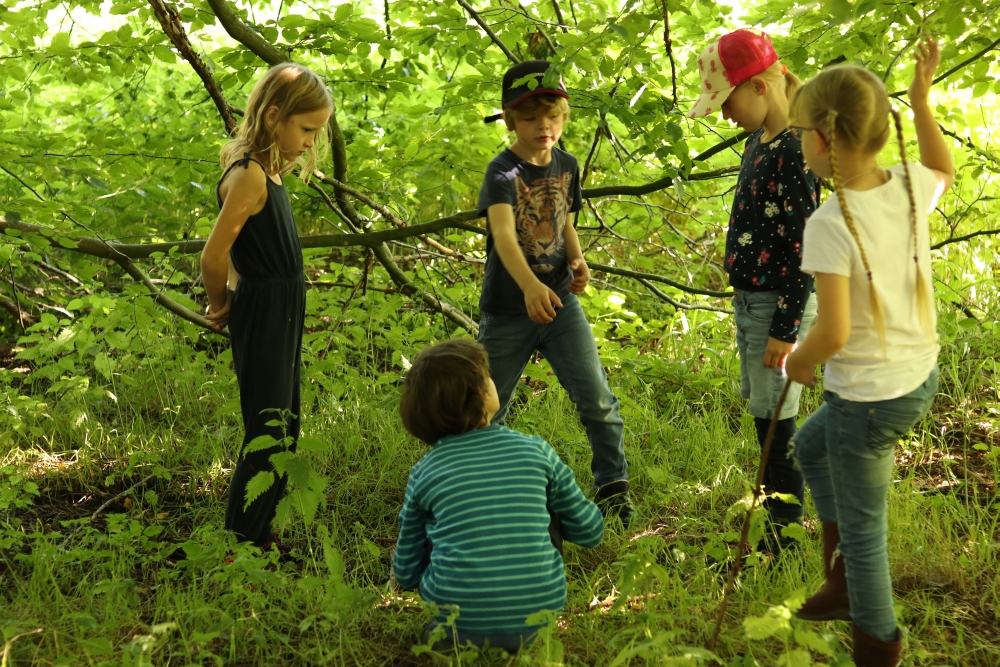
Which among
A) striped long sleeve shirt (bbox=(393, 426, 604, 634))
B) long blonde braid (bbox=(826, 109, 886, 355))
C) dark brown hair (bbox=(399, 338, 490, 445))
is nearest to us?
long blonde braid (bbox=(826, 109, 886, 355))

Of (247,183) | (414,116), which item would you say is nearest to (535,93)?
(247,183)

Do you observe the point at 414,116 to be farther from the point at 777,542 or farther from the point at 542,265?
the point at 777,542

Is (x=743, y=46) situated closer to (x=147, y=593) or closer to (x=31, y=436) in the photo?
(x=147, y=593)

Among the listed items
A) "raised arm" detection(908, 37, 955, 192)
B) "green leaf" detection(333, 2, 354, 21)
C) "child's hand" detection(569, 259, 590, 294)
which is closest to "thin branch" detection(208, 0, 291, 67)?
"green leaf" detection(333, 2, 354, 21)

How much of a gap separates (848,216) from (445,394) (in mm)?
1075

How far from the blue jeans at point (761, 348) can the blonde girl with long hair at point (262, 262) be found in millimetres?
1455

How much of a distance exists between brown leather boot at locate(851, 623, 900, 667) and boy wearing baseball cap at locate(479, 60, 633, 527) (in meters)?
1.09

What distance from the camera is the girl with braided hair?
1.89 m

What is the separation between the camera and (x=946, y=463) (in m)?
3.52

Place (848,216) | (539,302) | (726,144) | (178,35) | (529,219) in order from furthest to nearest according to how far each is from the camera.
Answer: (726,144)
(178,35)
(529,219)
(539,302)
(848,216)

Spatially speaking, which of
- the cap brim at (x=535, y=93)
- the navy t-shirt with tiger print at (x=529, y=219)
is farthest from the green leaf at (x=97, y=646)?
the cap brim at (x=535, y=93)

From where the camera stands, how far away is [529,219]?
2936 millimetres

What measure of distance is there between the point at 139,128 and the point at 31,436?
8.13ft

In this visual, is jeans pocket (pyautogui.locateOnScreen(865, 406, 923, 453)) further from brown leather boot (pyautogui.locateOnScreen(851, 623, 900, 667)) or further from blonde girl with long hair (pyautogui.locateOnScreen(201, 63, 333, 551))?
blonde girl with long hair (pyautogui.locateOnScreen(201, 63, 333, 551))
